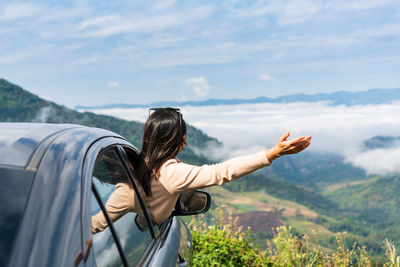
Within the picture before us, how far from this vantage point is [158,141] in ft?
8.66

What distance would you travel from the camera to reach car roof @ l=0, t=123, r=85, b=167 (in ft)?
4.25

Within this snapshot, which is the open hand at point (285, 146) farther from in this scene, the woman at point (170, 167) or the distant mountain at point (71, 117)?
the distant mountain at point (71, 117)

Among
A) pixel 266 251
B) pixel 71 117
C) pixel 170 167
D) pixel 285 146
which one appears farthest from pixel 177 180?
pixel 71 117

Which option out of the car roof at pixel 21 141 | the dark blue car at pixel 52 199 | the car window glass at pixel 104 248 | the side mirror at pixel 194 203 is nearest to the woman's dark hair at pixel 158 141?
the side mirror at pixel 194 203

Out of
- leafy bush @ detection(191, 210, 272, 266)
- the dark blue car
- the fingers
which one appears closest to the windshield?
the dark blue car

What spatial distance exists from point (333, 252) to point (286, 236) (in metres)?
0.74

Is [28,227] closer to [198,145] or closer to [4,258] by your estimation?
[4,258]

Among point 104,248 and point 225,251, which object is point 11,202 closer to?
point 104,248

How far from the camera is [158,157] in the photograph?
257cm

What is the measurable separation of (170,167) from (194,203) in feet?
2.65

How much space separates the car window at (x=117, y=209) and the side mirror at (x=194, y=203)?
0.77m

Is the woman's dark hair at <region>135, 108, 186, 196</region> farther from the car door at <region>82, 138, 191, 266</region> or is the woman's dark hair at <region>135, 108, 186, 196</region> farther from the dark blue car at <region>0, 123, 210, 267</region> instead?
the dark blue car at <region>0, 123, 210, 267</region>

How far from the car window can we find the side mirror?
2.52 feet

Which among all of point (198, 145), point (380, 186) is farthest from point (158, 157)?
point (380, 186)
